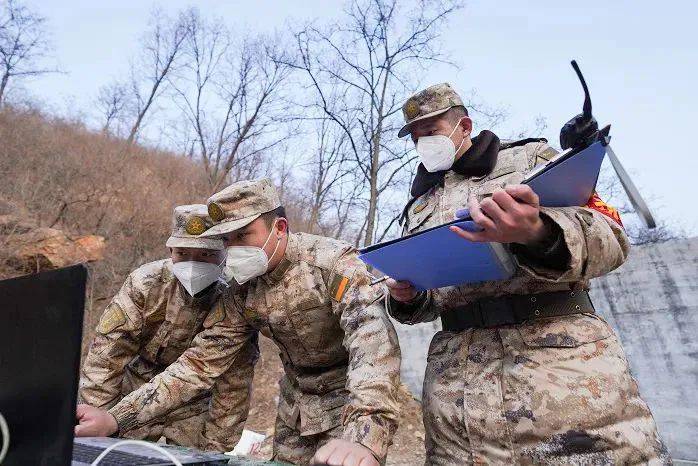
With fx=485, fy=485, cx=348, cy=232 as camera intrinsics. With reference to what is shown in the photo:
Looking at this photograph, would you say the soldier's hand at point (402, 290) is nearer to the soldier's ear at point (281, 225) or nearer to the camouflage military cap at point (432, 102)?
the camouflage military cap at point (432, 102)

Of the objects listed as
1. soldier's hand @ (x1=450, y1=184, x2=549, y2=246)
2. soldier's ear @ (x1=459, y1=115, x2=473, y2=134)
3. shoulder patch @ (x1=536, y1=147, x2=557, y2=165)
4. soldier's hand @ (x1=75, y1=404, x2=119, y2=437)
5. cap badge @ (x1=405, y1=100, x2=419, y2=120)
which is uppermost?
cap badge @ (x1=405, y1=100, x2=419, y2=120)

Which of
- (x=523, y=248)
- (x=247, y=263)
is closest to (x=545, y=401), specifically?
(x=523, y=248)

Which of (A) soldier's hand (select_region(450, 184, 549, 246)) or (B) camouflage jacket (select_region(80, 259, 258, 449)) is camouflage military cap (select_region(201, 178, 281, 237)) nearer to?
(B) camouflage jacket (select_region(80, 259, 258, 449))

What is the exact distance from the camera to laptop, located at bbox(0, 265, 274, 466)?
84 centimetres

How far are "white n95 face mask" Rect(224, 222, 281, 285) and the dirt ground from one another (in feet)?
10.9

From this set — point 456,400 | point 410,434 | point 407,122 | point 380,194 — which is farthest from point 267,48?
point 456,400

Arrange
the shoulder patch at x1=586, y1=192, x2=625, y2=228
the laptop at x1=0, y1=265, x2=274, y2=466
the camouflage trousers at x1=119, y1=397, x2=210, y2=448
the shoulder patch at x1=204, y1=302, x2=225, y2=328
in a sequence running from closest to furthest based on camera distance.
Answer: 1. the laptop at x1=0, y1=265, x2=274, y2=466
2. the shoulder patch at x1=586, y1=192, x2=625, y2=228
3. the shoulder patch at x1=204, y1=302, x2=225, y2=328
4. the camouflage trousers at x1=119, y1=397, x2=210, y2=448

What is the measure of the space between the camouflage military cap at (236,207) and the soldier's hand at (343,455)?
4.38ft

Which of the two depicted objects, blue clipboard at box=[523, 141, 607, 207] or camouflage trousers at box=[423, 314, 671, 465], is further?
camouflage trousers at box=[423, 314, 671, 465]

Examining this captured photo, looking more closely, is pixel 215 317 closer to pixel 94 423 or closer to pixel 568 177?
pixel 94 423

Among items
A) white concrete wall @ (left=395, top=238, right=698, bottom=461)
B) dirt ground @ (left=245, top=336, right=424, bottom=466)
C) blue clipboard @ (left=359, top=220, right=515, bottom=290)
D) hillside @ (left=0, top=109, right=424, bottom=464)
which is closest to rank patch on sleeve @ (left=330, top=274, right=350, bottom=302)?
blue clipboard @ (left=359, top=220, right=515, bottom=290)

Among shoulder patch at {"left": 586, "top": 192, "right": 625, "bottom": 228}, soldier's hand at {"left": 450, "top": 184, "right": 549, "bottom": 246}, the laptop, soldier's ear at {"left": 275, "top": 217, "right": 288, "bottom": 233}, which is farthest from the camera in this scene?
soldier's ear at {"left": 275, "top": 217, "right": 288, "bottom": 233}

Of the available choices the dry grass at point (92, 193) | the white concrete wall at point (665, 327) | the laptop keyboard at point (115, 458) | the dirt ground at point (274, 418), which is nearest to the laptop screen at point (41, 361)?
the laptop keyboard at point (115, 458)

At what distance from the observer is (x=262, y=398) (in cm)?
727
